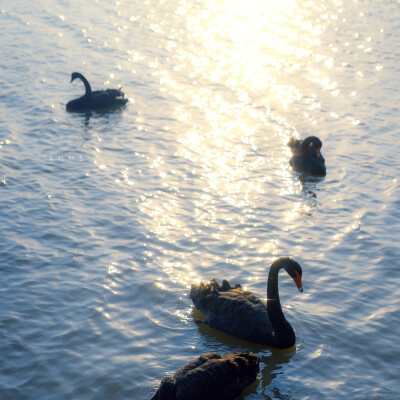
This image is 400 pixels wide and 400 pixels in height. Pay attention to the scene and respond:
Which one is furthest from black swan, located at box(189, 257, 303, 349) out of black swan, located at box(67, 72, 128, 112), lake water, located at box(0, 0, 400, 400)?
black swan, located at box(67, 72, 128, 112)

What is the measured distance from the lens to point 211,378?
28.3ft

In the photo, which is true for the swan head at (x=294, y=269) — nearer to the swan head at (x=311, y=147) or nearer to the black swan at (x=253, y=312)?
the black swan at (x=253, y=312)

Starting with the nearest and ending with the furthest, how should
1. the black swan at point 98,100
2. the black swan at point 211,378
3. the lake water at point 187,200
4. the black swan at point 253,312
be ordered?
the black swan at point 211,378 → the lake water at point 187,200 → the black swan at point 253,312 → the black swan at point 98,100

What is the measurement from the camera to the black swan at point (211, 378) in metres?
8.39

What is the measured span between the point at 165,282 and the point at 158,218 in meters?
2.43

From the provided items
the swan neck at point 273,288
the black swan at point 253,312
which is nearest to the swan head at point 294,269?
the black swan at point 253,312

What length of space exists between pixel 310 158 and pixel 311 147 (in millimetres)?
249

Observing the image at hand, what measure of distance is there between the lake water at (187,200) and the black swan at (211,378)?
0.42 m

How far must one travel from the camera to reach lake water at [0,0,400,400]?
9859 mm

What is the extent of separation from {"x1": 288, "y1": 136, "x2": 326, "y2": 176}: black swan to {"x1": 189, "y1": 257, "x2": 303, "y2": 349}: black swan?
6.02 metres

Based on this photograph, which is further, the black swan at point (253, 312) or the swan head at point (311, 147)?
the swan head at point (311, 147)

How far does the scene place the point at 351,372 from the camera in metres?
9.68

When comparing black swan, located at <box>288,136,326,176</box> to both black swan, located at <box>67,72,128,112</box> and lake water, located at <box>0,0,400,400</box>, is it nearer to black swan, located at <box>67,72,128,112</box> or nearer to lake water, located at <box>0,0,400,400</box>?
lake water, located at <box>0,0,400,400</box>

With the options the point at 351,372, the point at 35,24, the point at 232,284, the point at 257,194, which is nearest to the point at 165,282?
the point at 232,284
